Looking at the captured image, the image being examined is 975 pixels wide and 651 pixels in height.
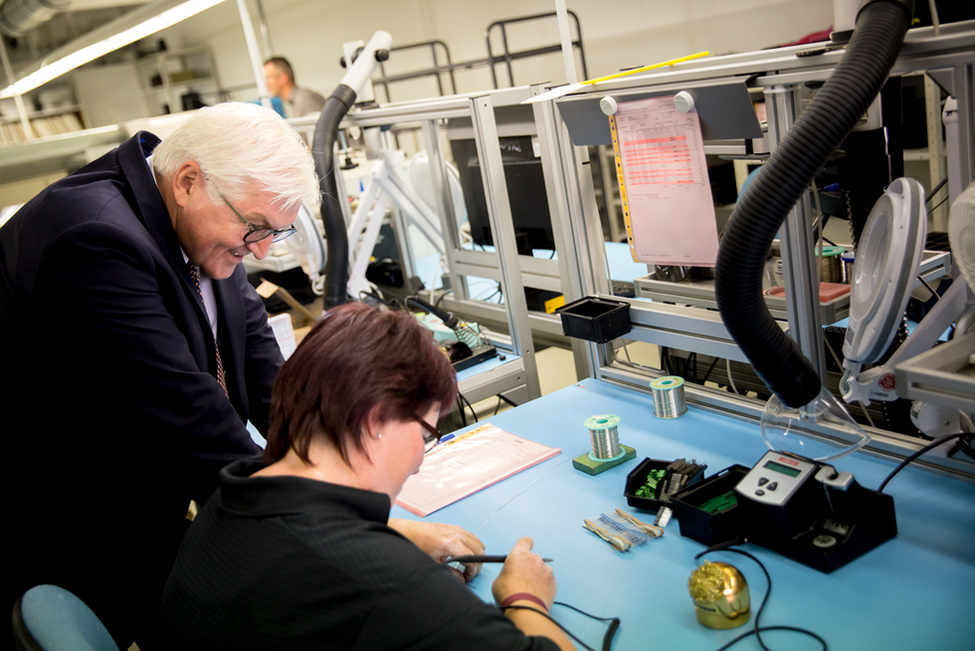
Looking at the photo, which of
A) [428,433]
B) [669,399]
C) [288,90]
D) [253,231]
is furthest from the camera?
[288,90]

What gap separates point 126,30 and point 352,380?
12.0 ft

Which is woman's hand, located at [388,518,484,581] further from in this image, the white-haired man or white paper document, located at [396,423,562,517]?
the white-haired man

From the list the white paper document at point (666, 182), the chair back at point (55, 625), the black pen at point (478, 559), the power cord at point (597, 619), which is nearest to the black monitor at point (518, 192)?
the white paper document at point (666, 182)

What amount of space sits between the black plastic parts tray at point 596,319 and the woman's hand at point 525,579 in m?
0.67

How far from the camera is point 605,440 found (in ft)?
4.67

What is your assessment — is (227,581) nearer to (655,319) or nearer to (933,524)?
(933,524)

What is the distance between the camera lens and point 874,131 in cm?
140

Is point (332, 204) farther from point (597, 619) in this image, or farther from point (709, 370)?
point (597, 619)

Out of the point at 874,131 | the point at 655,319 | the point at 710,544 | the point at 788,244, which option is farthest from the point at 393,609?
the point at 874,131

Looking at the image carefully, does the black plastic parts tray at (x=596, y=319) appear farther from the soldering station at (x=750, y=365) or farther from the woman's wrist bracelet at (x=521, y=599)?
the woman's wrist bracelet at (x=521, y=599)

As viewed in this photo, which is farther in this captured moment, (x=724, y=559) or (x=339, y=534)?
(x=724, y=559)

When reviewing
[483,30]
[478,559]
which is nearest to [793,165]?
[478,559]

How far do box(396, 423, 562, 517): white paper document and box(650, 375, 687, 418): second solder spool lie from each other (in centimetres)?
26

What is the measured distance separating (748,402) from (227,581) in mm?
1110
